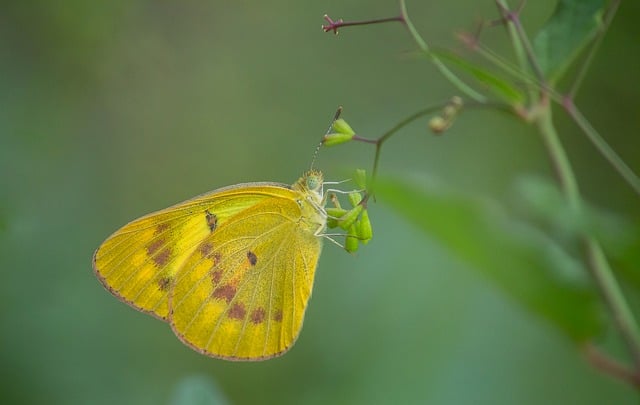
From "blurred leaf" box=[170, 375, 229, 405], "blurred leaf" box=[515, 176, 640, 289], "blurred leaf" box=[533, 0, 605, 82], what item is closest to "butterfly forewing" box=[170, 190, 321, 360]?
"blurred leaf" box=[170, 375, 229, 405]

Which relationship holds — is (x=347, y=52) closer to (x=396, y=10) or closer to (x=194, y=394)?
(x=396, y=10)

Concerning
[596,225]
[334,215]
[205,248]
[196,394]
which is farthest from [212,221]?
[596,225]

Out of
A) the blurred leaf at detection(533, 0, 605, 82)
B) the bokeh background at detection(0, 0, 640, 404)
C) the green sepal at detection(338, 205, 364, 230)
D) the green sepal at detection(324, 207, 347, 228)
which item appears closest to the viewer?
the blurred leaf at detection(533, 0, 605, 82)

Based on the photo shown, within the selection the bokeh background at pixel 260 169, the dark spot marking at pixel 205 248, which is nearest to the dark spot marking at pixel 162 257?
the dark spot marking at pixel 205 248

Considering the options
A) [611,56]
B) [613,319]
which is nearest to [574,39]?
[613,319]

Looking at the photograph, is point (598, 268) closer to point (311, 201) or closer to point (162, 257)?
point (311, 201)

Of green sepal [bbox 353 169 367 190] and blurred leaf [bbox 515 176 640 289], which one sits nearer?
blurred leaf [bbox 515 176 640 289]

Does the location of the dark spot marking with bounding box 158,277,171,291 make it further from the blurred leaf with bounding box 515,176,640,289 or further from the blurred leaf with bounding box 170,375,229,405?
the blurred leaf with bounding box 515,176,640,289
